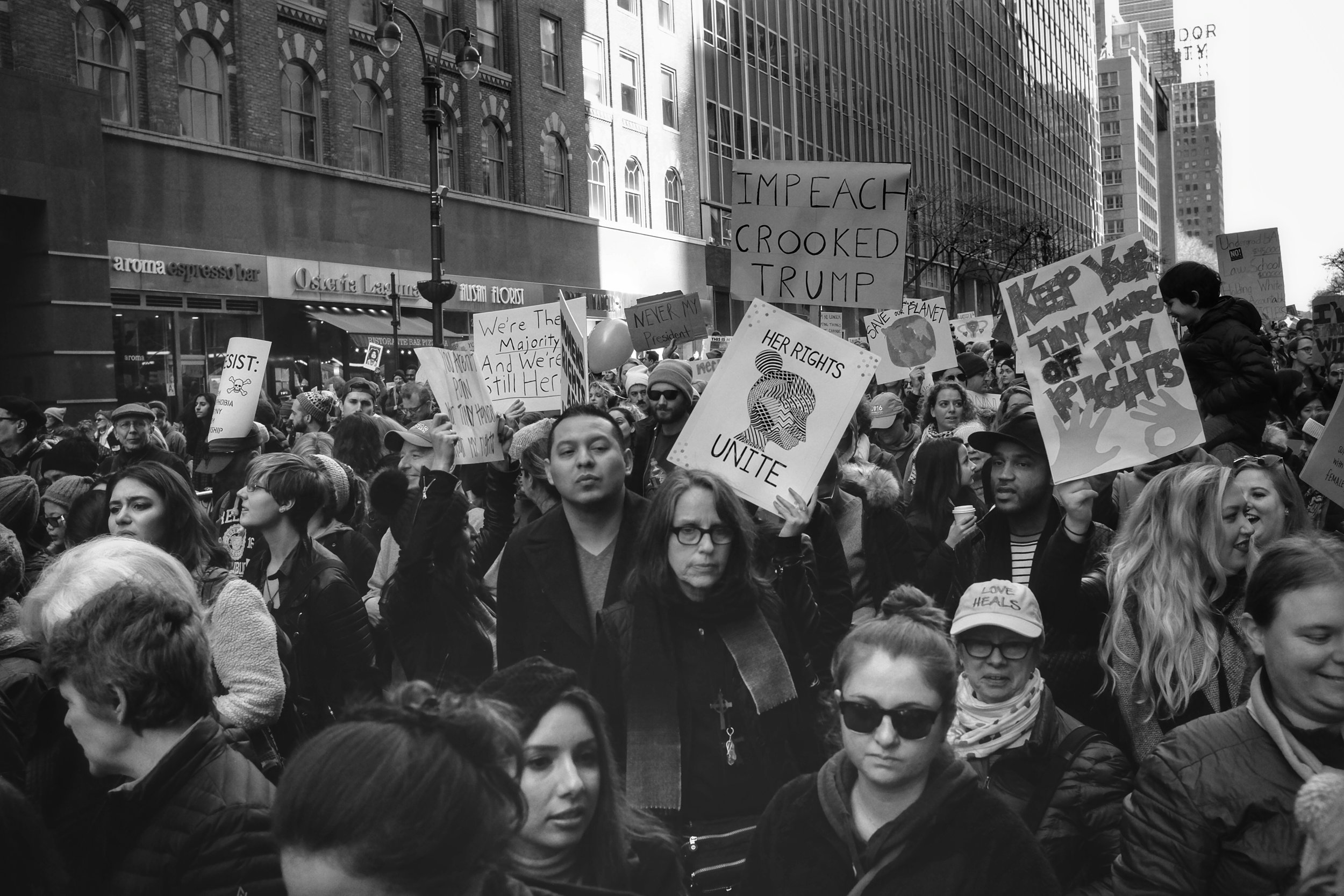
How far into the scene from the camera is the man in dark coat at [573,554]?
421 centimetres

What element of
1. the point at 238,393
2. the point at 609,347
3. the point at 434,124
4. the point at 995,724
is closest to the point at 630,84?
the point at 434,124

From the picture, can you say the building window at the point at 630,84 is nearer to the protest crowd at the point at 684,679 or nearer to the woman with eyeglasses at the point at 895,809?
the protest crowd at the point at 684,679

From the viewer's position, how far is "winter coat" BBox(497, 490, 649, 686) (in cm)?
417

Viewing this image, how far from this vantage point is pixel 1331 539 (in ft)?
10.1

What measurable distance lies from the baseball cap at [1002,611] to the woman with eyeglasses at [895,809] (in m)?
0.46

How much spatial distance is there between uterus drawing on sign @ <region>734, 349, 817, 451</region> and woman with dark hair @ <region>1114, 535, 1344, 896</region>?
2.16m

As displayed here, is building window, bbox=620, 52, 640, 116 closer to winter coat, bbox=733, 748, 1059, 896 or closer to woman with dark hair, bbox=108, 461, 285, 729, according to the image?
woman with dark hair, bbox=108, 461, 285, 729

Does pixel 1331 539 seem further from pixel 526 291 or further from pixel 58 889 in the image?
pixel 526 291

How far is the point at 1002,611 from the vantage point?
3.45 meters

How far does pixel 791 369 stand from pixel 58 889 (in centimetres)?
311

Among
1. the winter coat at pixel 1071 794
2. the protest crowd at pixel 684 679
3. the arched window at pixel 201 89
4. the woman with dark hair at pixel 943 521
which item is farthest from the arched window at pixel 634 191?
the winter coat at pixel 1071 794

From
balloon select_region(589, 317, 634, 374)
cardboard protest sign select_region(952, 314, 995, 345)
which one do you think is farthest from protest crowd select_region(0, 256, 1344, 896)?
cardboard protest sign select_region(952, 314, 995, 345)

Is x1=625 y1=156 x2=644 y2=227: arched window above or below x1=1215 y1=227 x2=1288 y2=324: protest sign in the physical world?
above

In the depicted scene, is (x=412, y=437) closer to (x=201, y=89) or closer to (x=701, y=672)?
(x=701, y=672)
